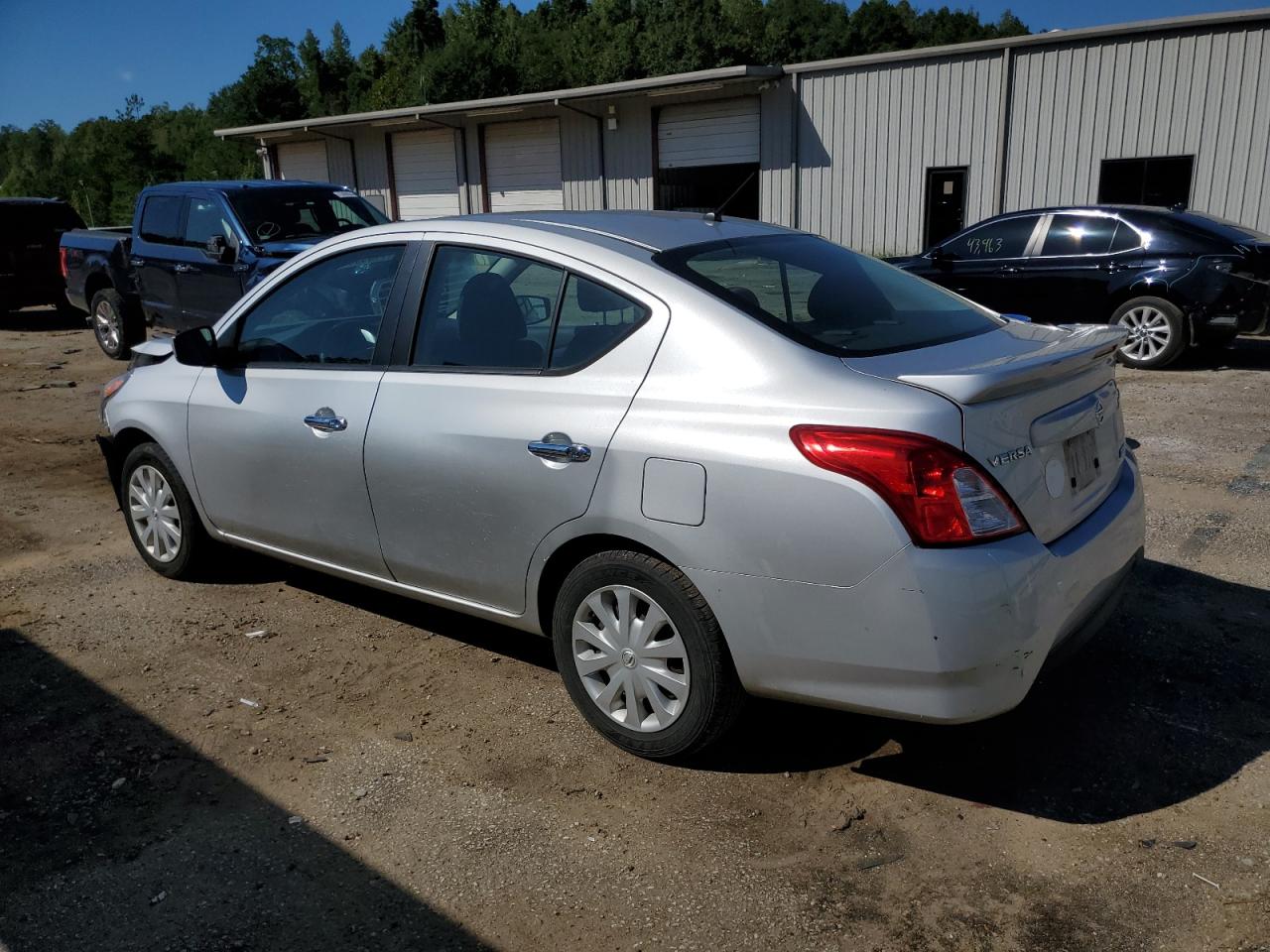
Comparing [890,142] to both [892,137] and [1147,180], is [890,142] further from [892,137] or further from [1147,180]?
[1147,180]

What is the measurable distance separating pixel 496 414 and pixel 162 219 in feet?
30.8

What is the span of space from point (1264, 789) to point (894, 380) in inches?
68.0

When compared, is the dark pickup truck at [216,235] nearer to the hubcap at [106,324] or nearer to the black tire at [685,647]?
the hubcap at [106,324]

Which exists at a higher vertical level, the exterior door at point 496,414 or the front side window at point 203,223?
the front side window at point 203,223

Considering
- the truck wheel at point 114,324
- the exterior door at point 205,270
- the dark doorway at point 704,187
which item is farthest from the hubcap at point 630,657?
the dark doorway at point 704,187

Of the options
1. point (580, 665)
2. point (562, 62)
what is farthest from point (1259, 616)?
point (562, 62)

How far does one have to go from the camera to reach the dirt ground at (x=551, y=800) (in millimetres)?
2689

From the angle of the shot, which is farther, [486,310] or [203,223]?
[203,223]

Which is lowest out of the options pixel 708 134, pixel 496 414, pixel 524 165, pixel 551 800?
pixel 551 800

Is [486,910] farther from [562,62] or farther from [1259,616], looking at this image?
[562,62]

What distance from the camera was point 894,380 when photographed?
291 centimetres

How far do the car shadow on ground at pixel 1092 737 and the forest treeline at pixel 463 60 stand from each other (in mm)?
48093

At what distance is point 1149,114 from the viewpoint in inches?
666

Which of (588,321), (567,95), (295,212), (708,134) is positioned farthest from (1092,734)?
(567,95)
